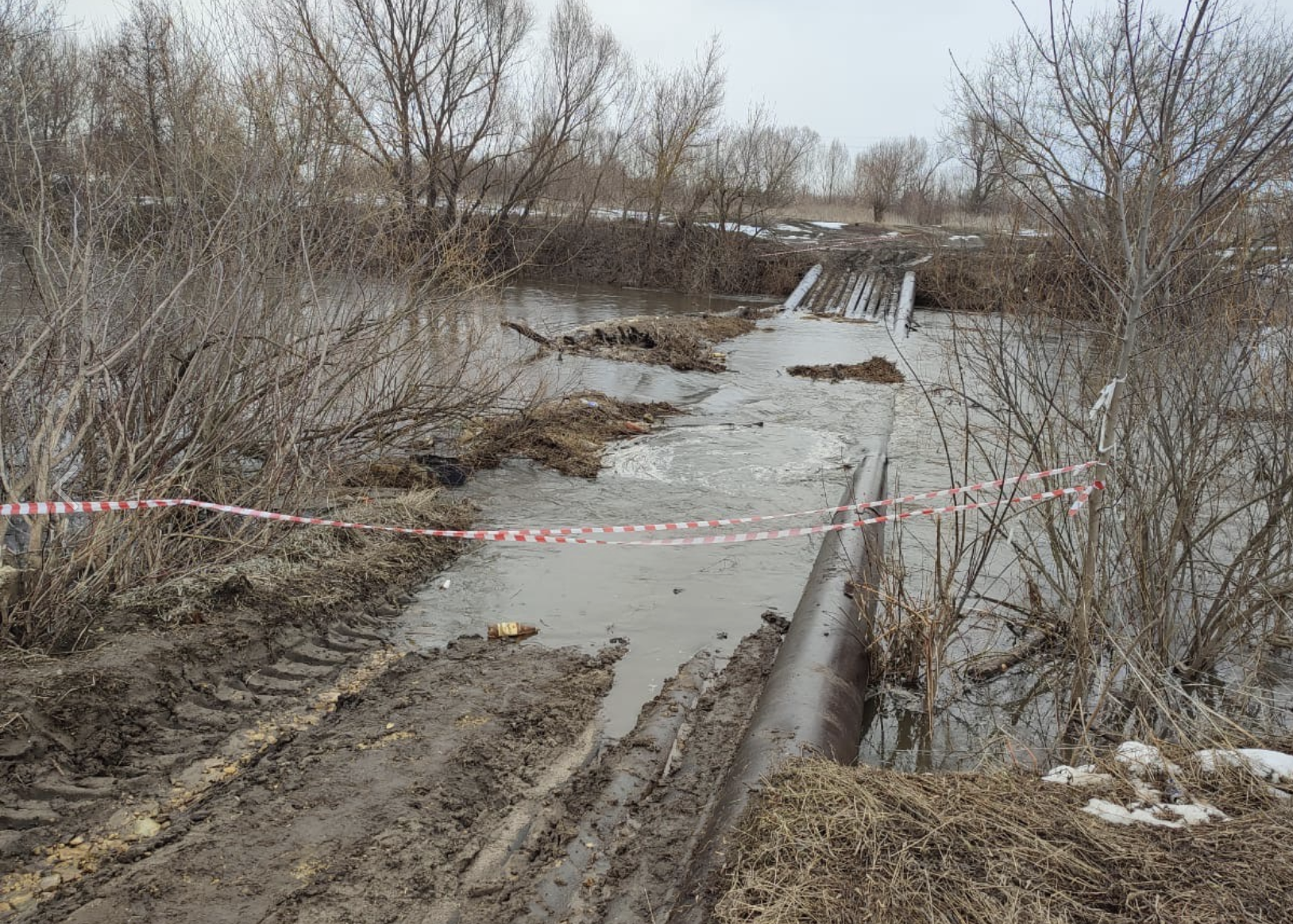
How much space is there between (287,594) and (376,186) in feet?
16.1

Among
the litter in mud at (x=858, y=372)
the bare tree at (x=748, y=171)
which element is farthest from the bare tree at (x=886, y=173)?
the litter in mud at (x=858, y=372)

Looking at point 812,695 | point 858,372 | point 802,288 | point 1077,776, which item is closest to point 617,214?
point 802,288

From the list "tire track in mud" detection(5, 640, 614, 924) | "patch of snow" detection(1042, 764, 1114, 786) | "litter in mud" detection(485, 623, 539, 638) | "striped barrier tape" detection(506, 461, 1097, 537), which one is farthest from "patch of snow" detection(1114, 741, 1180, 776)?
"litter in mud" detection(485, 623, 539, 638)

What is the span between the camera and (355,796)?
4.09 meters

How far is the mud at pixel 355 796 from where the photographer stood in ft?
11.3

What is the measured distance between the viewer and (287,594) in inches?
236

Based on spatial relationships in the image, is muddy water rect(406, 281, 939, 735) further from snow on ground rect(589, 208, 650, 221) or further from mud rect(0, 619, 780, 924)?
snow on ground rect(589, 208, 650, 221)

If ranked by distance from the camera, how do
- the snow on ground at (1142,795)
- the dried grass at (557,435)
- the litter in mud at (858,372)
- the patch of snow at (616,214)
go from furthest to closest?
1. the patch of snow at (616,214)
2. the litter in mud at (858,372)
3. the dried grass at (557,435)
4. the snow on ground at (1142,795)

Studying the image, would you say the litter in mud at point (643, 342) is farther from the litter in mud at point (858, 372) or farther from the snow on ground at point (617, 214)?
the snow on ground at point (617, 214)

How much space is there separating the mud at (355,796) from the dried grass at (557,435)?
4.89m

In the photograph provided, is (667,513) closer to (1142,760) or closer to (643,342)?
(1142,760)

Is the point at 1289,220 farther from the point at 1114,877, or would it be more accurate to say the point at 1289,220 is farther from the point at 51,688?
the point at 51,688

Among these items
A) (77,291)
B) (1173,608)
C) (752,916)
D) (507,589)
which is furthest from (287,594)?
(1173,608)

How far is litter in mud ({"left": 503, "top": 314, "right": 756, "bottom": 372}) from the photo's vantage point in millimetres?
17641
